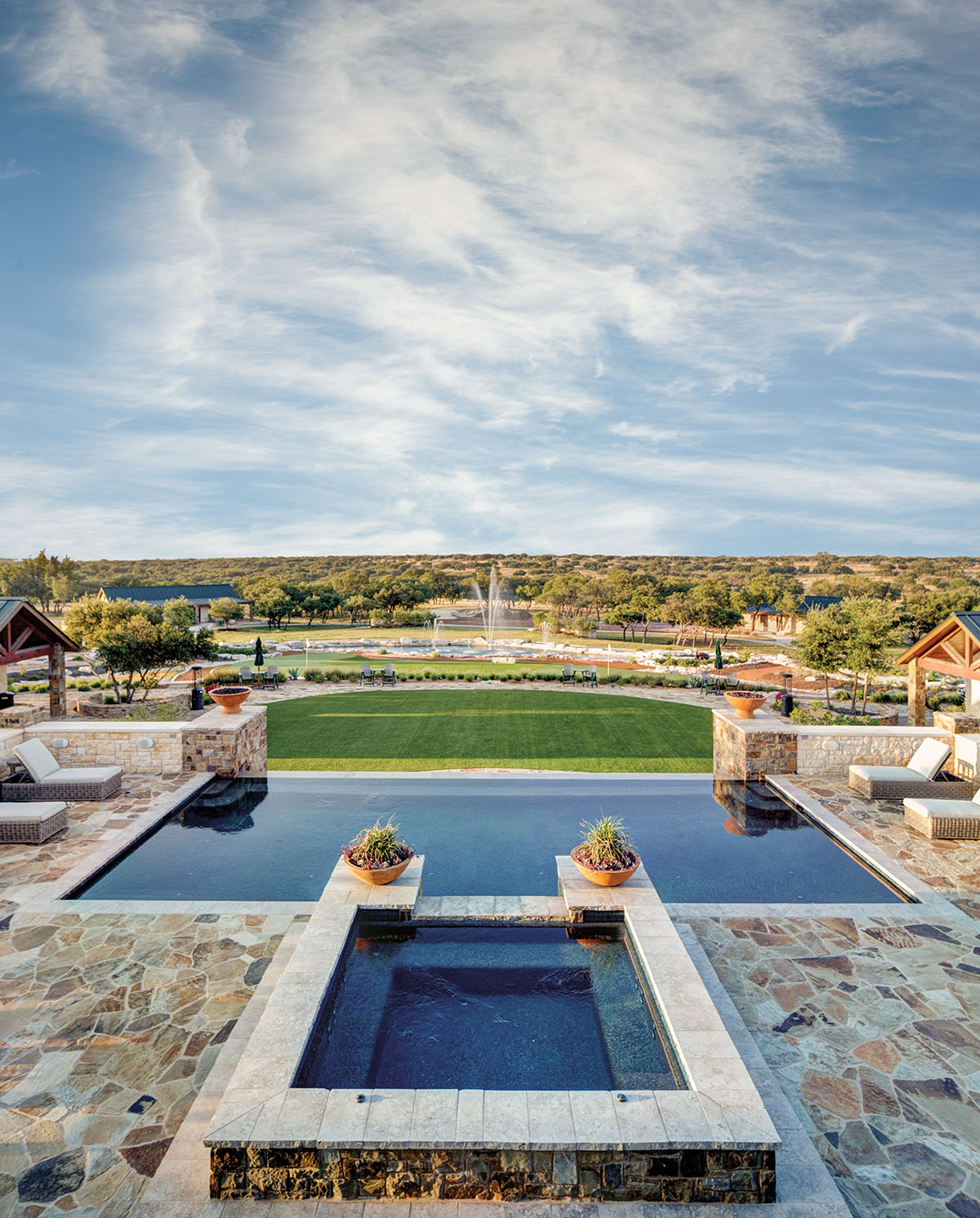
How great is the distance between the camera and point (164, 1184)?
9.30 ft

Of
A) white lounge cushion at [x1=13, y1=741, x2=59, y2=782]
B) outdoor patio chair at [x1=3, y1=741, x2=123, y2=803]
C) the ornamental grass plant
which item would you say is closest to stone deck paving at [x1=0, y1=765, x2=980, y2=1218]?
the ornamental grass plant

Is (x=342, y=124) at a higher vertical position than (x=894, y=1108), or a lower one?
higher

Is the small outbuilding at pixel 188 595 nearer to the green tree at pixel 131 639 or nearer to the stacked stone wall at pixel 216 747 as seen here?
the green tree at pixel 131 639

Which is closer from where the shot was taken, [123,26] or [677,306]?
[123,26]

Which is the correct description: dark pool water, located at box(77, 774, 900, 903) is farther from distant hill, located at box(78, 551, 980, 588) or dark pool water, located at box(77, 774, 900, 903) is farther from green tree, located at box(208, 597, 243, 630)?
distant hill, located at box(78, 551, 980, 588)

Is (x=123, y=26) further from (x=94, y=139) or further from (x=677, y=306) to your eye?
(x=677, y=306)

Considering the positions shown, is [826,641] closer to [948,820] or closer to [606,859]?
[948,820]

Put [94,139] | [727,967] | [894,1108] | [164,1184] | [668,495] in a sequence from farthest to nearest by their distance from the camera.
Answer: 1. [668,495]
2. [94,139]
3. [727,967]
4. [894,1108]
5. [164,1184]

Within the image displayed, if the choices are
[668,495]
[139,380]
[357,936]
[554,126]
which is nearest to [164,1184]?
[357,936]

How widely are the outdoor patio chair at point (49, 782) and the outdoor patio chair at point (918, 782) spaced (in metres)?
9.38

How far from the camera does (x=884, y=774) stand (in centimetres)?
809

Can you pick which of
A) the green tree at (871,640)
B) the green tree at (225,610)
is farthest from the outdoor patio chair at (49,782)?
the green tree at (225,610)

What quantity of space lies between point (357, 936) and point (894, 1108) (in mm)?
3382

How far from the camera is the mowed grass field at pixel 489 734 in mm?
10508
